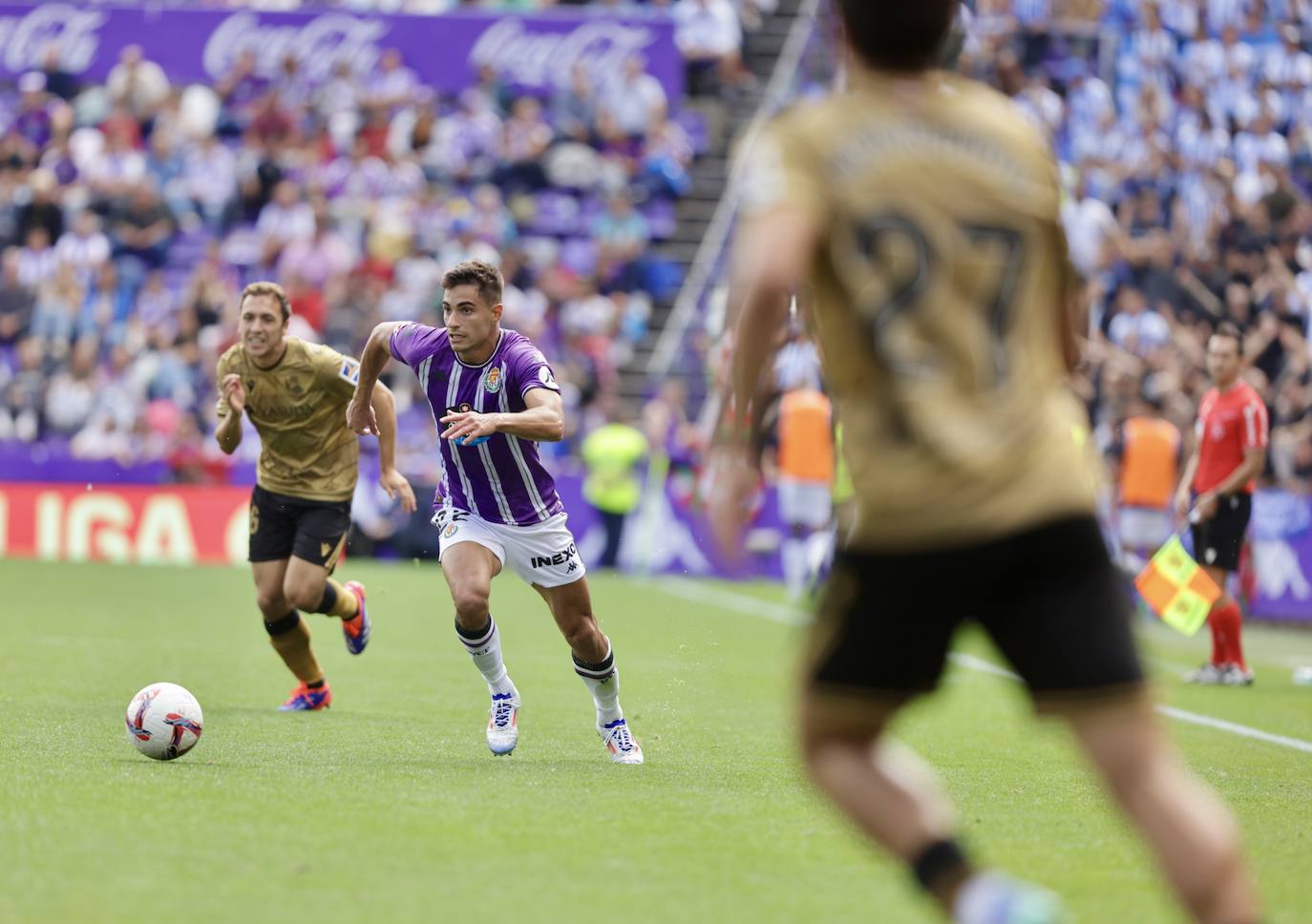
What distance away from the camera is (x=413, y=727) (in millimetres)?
9953

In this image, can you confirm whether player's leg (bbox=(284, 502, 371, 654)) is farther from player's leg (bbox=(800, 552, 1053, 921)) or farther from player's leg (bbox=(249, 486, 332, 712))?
player's leg (bbox=(800, 552, 1053, 921))

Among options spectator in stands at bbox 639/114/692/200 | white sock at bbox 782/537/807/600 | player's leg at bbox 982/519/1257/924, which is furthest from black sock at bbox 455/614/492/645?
spectator in stands at bbox 639/114/692/200

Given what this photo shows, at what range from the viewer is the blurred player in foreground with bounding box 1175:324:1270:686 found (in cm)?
1409

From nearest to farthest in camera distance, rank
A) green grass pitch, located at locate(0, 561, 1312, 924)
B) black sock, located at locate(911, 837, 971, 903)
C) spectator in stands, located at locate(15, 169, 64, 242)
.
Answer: black sock, located at locate(911, 837, 971, 903)
green grass pitch, located at locate(0, 561, 1312, 924)
spectator in stands, located at locate(15, 169, 64, 242)

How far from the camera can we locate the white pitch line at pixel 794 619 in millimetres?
10836

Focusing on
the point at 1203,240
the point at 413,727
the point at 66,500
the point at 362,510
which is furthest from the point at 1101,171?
the point at 413,727

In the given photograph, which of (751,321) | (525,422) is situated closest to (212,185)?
(525,422)

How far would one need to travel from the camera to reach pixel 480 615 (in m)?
8.81

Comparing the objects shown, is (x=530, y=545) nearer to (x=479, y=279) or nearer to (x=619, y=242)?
(x=479, y=279)

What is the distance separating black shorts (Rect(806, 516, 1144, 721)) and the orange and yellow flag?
29.6 feet

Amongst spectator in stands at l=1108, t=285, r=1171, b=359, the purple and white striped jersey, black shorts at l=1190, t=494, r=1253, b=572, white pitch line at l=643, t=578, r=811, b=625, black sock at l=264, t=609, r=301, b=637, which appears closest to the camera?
the purple and white striped jersey

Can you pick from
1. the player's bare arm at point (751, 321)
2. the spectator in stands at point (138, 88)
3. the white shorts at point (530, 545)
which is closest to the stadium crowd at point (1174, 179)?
the spectator in stands at point (138, 88)

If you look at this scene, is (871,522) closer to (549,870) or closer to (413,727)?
(549,870)

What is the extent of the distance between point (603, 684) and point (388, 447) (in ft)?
6.84
